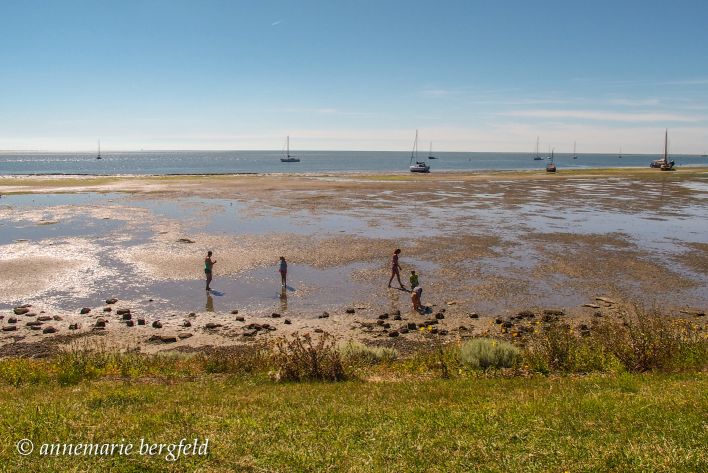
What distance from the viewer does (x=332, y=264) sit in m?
26.1

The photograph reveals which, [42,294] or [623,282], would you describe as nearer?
[42,294]

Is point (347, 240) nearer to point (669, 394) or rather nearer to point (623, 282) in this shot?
point (623, 282)

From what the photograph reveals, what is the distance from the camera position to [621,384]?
9.76 metres

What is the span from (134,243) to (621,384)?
2814 centimetres

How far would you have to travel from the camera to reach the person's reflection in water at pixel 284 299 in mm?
19422

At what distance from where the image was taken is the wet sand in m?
18.0

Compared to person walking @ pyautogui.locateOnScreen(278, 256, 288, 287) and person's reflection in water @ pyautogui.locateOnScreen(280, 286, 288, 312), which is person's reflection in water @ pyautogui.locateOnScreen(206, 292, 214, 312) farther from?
person walking @ pyautogui.locateOnScreen(278, 256, 288, 287)

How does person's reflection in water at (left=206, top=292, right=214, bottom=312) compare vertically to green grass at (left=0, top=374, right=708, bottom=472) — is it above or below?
below

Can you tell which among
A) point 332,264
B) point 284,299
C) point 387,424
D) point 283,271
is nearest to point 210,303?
point 284,299

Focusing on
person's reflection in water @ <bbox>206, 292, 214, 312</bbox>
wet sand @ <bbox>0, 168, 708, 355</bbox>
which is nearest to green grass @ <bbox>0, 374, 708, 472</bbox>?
wet sand @ <bbox>0, 168, 708, 355</bbox>

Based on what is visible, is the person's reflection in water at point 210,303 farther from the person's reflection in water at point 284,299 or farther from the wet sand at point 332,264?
the person's reflection in water at point 284,299

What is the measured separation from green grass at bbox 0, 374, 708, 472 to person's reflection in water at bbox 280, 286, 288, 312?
9004 millimetres

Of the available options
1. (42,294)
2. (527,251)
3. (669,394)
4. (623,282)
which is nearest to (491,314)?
(623,282)

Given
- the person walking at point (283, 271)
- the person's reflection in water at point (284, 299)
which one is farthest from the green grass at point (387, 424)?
the person walking at point (283, 271)
